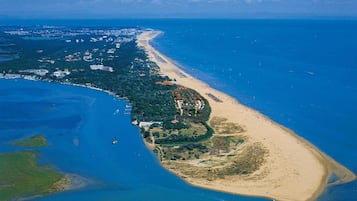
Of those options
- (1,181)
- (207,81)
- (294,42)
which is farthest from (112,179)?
(294,42)

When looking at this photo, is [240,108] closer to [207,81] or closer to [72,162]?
[207,81]

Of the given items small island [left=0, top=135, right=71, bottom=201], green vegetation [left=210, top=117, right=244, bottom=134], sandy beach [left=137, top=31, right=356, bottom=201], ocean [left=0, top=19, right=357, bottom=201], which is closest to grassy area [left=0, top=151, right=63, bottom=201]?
small island [left=0, top=135, right=71, bottom=201]

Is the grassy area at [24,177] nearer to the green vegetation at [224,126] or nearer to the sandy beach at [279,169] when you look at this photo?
the sandy beach at [279,169]

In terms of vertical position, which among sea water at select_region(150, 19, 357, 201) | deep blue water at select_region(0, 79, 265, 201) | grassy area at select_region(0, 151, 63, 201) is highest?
sea water at select_region(150, 19, 357, 201)

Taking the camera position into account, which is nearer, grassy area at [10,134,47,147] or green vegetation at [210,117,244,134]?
grassy area at [10,134,47,147]

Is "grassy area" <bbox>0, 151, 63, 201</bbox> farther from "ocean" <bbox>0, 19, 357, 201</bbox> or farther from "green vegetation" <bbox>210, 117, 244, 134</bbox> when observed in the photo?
"green vegetation" <bbox>210, 117, 244, 134</bbox>

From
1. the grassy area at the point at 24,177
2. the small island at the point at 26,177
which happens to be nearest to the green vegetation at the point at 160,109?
the small island at the point at 26,177

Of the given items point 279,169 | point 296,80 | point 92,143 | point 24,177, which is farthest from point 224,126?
point 296,80
